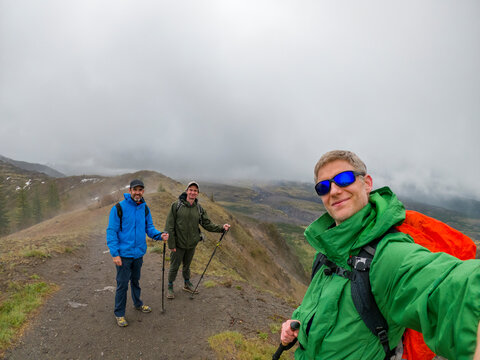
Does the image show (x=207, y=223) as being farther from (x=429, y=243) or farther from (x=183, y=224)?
(x=429, y=243)

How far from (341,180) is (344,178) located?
0.04 metres

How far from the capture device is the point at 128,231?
23.3ft

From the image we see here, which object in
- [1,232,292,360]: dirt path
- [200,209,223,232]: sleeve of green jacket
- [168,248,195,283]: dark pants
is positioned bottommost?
[1,232,292,360]: dirt path

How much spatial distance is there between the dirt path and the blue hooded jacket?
2511 millimetres

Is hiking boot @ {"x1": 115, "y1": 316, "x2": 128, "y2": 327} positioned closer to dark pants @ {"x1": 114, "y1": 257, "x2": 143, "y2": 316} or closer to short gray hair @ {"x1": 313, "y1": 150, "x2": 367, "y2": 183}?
dark pants @ {"x1": 114, "y1": 257, "x2": 143, "y2": 316}

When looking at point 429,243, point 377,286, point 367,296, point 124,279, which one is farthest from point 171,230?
point 429,243

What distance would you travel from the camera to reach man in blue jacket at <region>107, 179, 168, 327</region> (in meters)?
6.89

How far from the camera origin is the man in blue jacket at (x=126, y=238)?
6.89 meters

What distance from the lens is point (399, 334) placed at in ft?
7.31

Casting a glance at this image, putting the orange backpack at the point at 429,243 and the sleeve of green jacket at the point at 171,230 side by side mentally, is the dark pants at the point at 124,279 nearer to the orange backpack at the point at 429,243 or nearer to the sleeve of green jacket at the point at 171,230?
the sleeve of green jacket at the point at 171,230

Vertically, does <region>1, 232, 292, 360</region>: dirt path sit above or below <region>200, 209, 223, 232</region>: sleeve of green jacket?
below

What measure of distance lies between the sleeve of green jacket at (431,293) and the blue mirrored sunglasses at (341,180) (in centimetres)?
89

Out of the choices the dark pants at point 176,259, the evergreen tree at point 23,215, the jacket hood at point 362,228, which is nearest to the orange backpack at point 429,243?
the jacket hood at point 362,228

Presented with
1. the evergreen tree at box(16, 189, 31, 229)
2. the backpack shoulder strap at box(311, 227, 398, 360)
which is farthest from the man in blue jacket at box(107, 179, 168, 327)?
the evergreen tree at box(16, 189, 31, 229)
